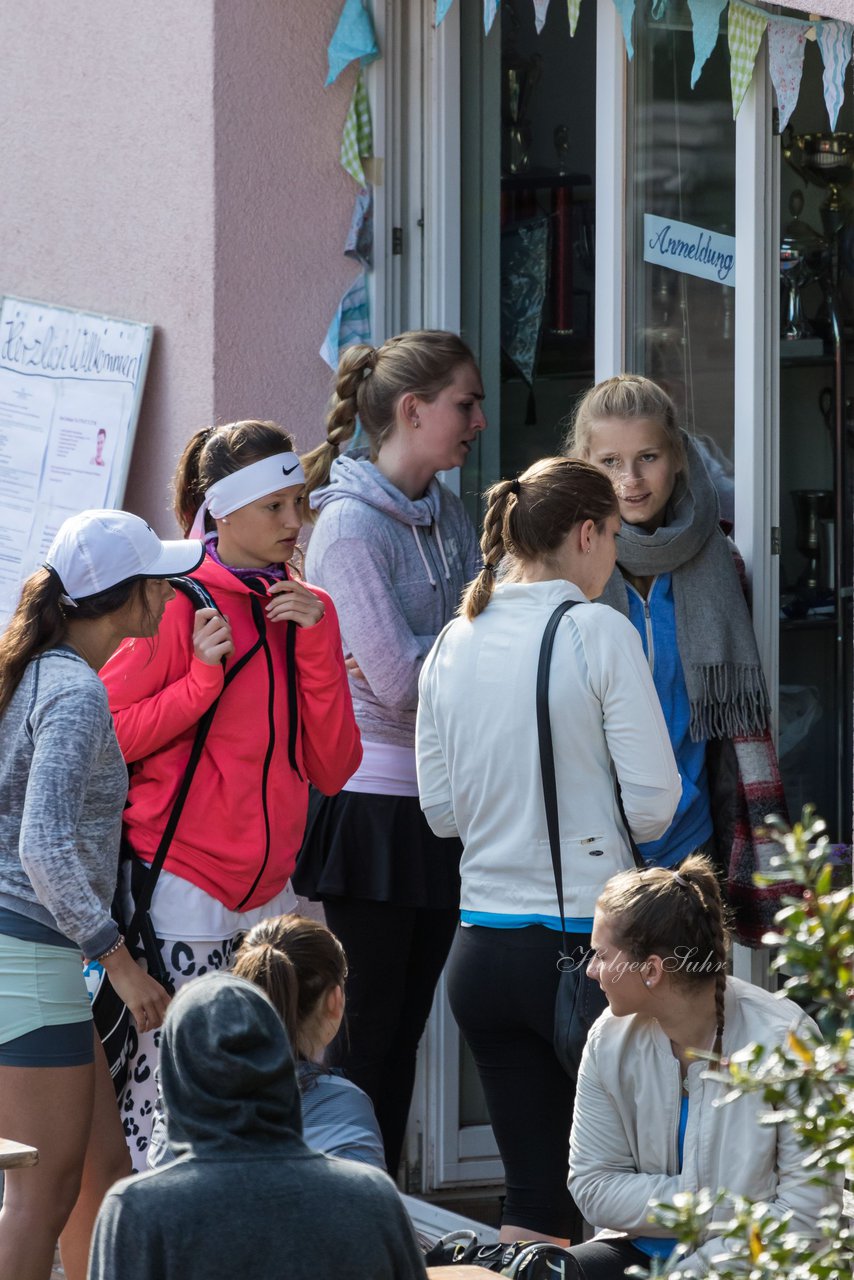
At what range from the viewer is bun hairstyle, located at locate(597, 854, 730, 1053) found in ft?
8.91

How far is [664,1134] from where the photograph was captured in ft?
9.14

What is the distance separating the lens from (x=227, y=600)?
11.0ft

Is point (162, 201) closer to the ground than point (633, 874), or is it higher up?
higher up

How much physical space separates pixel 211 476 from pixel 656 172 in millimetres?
1331

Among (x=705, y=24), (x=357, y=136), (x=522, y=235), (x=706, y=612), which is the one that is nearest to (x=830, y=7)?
(x=705, y=24)

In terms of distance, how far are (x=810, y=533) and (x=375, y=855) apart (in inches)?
46.3

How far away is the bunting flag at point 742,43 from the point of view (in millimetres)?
3500

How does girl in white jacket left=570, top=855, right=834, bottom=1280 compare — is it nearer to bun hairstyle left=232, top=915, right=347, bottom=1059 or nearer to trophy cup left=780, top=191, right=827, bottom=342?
bun hairstyle left=232, top=915, right=347, bottom=1059

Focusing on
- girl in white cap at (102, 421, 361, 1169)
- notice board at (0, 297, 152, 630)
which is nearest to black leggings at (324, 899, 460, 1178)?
girl in white cap at (102, 421, 361, 1169)

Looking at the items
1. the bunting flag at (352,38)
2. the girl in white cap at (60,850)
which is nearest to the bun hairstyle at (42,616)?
the girl in white cap at (60,850)

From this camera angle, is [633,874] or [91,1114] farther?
[91,1114]

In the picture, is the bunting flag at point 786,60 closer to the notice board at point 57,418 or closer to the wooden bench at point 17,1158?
the notice board at point 57,418

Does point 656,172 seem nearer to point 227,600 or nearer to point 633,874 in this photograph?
point 227,600

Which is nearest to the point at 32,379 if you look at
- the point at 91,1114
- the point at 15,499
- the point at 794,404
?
the point at 15,499
